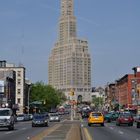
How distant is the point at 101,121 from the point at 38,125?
853 centimetres

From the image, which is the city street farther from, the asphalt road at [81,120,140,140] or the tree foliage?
the tree foliage

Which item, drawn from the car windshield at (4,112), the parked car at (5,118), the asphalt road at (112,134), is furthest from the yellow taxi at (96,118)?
the car windshield at (4,112)

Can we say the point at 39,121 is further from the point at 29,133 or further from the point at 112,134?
the point at 112,134

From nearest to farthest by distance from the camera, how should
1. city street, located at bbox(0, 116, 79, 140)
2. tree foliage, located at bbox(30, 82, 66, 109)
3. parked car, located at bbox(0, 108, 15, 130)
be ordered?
1. city street, located at bbox(0, 116, 79, 140)
2. parked car, located at bbox(0, 108, 15, 130)
3. tree foliage, located at bbox(30, 82, 66, 109)

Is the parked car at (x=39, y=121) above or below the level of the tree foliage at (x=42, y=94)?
below

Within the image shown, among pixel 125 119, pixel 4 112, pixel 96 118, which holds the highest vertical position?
pixel 4 112

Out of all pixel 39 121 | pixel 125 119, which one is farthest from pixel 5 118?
pixel 125 119

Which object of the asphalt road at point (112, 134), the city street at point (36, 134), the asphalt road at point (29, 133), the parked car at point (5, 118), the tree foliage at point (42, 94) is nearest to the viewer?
the asphalt road at point (112, 134)

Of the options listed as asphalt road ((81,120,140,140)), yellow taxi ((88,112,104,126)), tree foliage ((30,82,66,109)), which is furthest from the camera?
tree foliage ((30,82,66,109))

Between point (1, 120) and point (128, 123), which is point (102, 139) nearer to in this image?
point (1, 120)

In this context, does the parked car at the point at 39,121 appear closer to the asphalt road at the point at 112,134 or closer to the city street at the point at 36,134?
the city street at the point at 36,134

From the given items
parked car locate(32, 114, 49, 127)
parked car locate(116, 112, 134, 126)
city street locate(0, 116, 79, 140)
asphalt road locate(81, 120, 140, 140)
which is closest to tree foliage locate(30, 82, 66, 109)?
parked car locate(32, 114, 49, 127)

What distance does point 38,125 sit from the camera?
6688cm

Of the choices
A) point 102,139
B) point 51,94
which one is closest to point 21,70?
point 51,94
